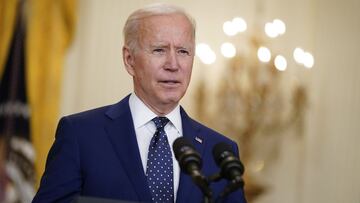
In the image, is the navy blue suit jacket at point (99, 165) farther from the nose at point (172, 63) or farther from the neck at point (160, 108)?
the nose at point (172, 63)

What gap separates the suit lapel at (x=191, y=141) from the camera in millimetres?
2109

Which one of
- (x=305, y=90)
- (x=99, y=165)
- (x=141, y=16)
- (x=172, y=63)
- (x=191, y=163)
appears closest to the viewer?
(x=191, y=163)

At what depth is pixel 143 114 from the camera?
226 cm

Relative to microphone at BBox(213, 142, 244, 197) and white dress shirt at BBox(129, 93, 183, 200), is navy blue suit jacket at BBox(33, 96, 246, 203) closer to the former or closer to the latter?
white dress shirt at BBox(129, 93, 183, 200)

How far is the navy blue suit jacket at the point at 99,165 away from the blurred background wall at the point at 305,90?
338 cm

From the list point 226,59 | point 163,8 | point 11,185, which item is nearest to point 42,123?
point 11,185

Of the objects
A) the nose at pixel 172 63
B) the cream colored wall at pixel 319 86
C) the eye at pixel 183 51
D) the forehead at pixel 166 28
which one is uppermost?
the forehead at pixel 166 28

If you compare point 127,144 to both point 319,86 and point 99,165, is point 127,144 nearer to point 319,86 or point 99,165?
point 99,165

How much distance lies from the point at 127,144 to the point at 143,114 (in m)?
0.16

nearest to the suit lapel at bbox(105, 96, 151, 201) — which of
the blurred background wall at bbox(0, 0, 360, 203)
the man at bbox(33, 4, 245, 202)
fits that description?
the man at bbox(33, 4, 245, 202)

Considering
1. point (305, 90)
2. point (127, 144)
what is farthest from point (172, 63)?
point (305, 90)

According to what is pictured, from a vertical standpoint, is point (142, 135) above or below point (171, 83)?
below

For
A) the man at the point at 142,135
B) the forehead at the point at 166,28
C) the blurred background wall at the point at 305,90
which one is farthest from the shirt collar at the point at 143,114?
the blurred background wall at the point at 305,90

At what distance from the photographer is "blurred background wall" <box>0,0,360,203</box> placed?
566 centimetres
